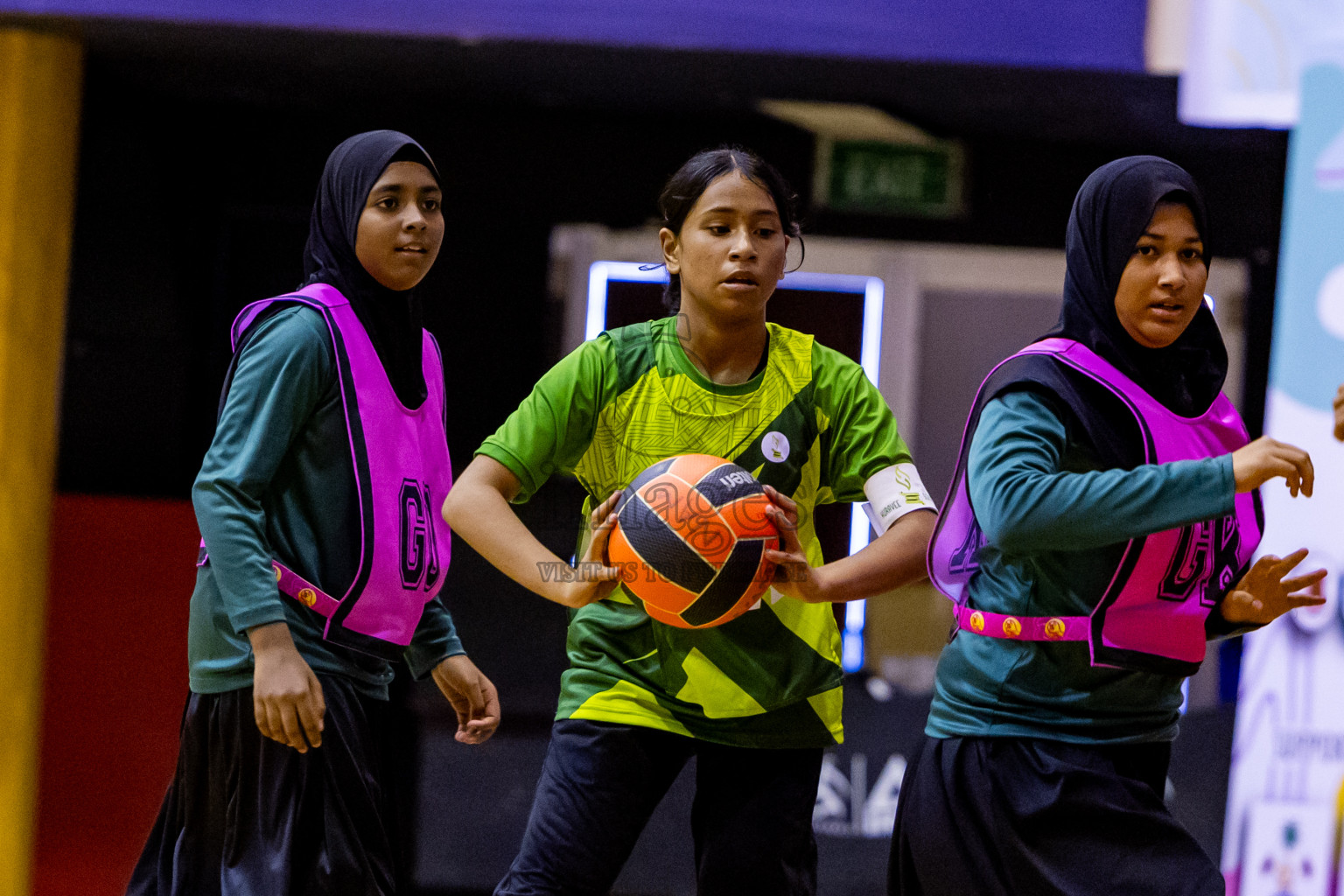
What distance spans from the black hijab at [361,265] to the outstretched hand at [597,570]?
0.62 metres

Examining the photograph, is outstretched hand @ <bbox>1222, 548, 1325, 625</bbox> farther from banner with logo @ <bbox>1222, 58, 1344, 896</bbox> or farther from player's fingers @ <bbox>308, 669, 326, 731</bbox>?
banner with logo @ <bbox>1222, 58, 1344, 896</bbox>

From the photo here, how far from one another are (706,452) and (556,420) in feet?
1.03

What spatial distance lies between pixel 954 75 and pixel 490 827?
3450 mm

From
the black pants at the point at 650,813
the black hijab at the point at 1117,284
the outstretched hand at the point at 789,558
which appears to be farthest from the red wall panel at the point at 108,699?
the black hijab at the point at 1117,284

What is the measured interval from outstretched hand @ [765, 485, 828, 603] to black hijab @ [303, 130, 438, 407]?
0.88 m

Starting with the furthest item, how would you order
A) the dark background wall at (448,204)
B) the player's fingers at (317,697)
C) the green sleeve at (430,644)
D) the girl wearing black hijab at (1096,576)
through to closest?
1. the dark background wall at (448,204)
2. the green sleeve at (430,644)
3. the player's fingers at (317,697)
4. the girl wearing black hijab at (1096,576)

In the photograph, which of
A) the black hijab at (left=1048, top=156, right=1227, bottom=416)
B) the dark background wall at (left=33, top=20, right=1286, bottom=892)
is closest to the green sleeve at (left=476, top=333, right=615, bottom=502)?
the black hijab at (left=1048, top=156, right=1227, bottom=416)

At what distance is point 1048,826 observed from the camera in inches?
107

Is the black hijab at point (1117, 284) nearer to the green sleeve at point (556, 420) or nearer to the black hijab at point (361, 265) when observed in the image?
the green sleeve at point (556, 420)

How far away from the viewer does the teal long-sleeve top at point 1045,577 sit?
2582 mm

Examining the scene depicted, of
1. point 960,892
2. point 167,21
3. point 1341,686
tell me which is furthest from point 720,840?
point 167,21

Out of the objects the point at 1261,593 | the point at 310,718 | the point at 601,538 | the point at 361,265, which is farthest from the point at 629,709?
the point at 1261,593

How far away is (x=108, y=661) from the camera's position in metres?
6.40

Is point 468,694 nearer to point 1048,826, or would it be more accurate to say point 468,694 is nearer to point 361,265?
point 361,265
